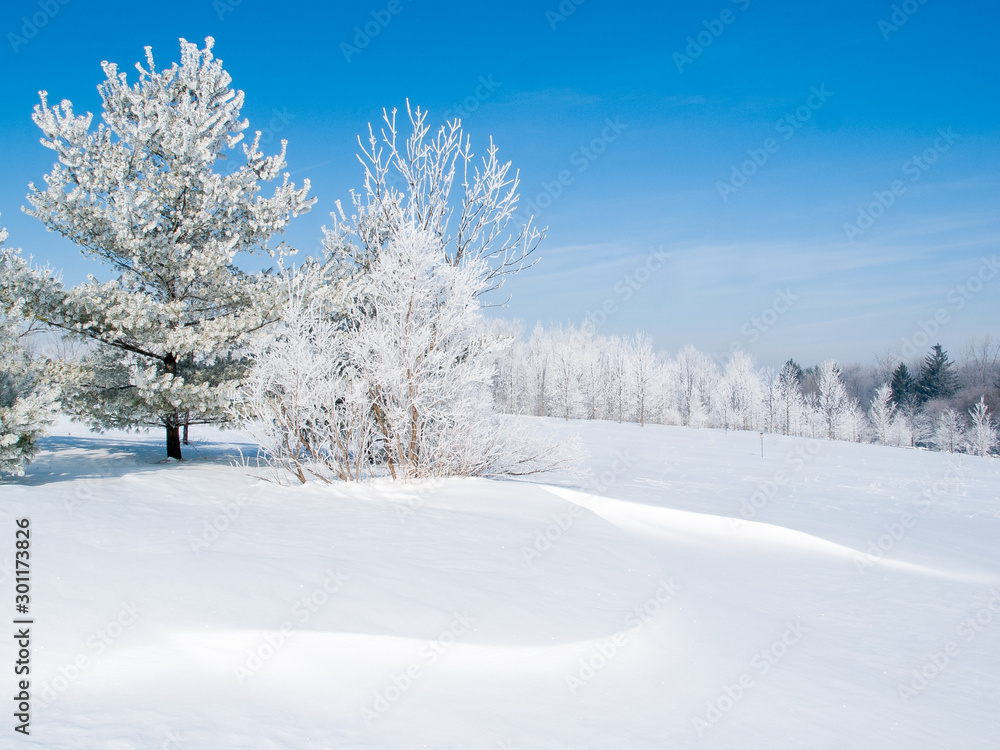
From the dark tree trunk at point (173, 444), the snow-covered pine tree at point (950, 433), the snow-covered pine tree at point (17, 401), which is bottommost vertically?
the snow-covered pine tree at point (950, 433)

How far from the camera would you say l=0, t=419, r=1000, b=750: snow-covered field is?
3014mm

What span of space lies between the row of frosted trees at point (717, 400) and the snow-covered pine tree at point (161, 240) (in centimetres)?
3871

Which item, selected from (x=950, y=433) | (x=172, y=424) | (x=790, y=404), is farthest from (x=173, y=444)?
(x=950, y=433)

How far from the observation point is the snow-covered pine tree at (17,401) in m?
6.89

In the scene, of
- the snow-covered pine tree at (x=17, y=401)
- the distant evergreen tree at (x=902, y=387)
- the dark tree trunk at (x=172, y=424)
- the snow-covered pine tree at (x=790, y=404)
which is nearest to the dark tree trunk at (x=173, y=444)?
the dark tree trunk at (x=172, y=424)

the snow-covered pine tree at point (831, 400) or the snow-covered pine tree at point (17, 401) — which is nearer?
the snow-covered pine tree at point (17, 401)

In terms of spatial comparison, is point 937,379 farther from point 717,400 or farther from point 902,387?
point 717,400

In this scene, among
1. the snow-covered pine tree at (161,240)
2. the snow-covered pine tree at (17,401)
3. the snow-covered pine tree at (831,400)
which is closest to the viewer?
the snow-covered pine tree at (17,401)

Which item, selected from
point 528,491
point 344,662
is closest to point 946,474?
point 528,491

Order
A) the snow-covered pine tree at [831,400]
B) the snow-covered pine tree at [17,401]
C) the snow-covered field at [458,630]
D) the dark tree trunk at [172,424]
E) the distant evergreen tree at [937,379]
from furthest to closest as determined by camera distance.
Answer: the distant evergreen tree at [937,379] → the snow-covered pine tree at [831,400] → the dark tree trunk at [172,424] → the snow-covered pine tree at [17,401] → the snow-covered field at [458,630]

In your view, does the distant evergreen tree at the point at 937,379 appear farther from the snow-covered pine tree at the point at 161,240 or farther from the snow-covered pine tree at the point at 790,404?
the snow-covered pine tree at the point at 161,240

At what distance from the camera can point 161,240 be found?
9836 mm

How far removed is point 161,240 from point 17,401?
3.82 metres

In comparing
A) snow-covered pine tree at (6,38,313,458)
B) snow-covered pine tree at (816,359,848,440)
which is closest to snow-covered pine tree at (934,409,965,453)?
snow-covered pine tree at (816,359,848,440)
